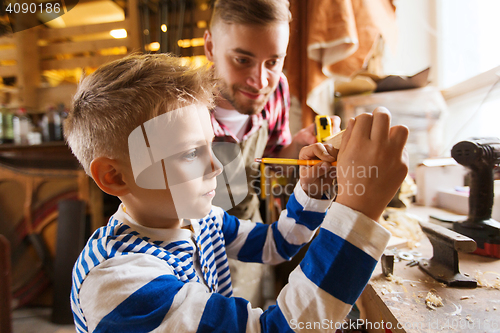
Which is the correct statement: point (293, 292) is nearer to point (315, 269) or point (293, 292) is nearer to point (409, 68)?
point (315, 269)

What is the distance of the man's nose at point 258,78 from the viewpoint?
1.40ft

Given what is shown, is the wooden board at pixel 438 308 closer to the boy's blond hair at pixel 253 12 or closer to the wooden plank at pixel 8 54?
the boy's blond hair at pixel 253 12

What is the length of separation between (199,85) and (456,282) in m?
0.50

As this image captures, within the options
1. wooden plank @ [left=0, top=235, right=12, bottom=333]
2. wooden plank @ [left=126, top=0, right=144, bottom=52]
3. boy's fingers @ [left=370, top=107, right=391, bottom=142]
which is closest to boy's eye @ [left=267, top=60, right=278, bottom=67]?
boy's fingers @ [left=370, top=107, right=391, bottom=142]

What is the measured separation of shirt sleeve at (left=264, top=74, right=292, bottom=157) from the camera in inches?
20.5

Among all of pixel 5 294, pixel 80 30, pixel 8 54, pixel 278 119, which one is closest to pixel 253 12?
pixel 278 119

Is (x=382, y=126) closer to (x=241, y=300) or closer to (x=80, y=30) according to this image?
(x=241, y=300)

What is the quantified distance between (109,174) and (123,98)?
12cm

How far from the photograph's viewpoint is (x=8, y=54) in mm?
637

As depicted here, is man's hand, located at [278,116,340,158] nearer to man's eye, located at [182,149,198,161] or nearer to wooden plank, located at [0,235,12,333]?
man's eye, located at [182,149,198,161]

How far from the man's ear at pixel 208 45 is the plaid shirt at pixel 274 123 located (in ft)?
0.40

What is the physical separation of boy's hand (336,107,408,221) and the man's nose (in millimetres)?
212

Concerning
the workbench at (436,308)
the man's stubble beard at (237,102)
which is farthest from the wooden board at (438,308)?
the man's stubble beard at (237,102)

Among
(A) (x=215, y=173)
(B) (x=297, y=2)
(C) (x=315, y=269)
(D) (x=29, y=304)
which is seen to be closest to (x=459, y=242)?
(C) (x=315, y=269)
